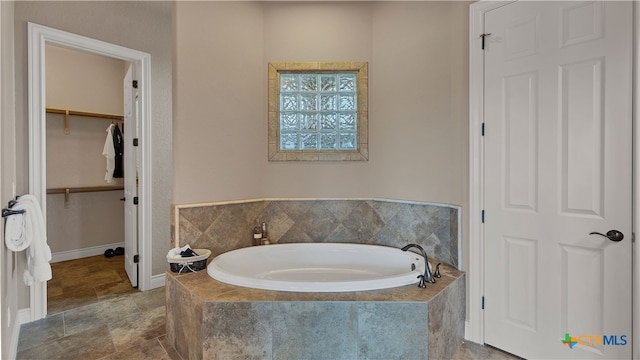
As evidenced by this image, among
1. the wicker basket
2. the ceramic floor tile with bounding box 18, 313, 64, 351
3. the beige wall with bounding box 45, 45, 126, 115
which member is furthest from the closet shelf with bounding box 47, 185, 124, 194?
the wicker basket

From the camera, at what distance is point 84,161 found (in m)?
4.23

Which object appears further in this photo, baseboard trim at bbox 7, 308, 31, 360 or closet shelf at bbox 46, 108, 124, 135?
closet shelf at bbox 46, 108, 124, 135

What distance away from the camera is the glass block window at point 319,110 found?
291 centimetres

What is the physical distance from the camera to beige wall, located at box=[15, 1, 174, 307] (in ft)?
7.84

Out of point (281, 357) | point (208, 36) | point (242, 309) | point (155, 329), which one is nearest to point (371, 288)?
point (281, 357)

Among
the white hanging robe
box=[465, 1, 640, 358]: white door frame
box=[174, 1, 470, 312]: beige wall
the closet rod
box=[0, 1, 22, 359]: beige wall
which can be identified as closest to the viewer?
box=[0, 1, 22, 359]: beige wall

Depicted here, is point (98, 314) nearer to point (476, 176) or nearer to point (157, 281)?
point (157, 281)

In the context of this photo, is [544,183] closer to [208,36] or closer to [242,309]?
[242,309]

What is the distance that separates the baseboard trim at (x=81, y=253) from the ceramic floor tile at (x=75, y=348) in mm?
2345

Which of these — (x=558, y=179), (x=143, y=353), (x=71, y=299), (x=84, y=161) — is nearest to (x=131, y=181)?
(x=71, y=299)

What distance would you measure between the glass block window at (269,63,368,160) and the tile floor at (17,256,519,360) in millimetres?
1751

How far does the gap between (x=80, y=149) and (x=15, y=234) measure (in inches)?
121

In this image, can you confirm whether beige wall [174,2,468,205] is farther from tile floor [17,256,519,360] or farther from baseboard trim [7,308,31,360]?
baseboard trim [7,308,31,360]

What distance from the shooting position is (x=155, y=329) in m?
2.32
